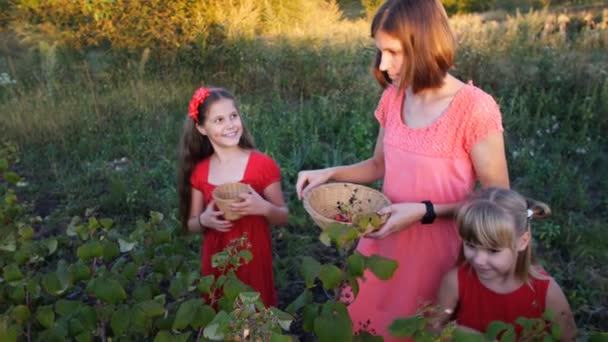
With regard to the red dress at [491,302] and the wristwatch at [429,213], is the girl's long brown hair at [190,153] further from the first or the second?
the red dress at [491,302]

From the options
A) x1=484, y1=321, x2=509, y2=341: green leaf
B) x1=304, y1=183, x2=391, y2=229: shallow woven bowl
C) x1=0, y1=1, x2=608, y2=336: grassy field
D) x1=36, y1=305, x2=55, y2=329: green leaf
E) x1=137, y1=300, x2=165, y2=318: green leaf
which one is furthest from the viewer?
x1=0, y1=1, x2=608, y2=336: grassy field

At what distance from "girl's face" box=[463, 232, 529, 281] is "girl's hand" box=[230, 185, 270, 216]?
783 millimetres

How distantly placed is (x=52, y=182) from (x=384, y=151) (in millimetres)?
3601

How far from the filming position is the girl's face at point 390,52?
1.65 meters

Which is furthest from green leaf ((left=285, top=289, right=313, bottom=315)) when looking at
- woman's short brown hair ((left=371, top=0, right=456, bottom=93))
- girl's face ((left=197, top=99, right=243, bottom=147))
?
girl's face ((left=197, top=99, right=243, bottom=147))

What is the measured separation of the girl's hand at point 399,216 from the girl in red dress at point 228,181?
70 centimetres

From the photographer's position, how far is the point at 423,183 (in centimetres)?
174

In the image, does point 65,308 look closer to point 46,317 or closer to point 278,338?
point 46,317

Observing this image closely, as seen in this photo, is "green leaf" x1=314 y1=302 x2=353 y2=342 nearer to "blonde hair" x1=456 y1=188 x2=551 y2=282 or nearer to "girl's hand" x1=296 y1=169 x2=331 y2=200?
"blonde hair" x1=456 y1=188 x2=551 y2=282

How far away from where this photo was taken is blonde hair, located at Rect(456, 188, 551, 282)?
1.59 meters

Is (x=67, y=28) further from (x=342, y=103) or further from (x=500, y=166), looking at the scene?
(x=500, y=166)

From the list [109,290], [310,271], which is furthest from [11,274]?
[310,271]

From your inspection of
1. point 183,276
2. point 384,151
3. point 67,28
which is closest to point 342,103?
point 384,151

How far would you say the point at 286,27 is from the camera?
8.88m
